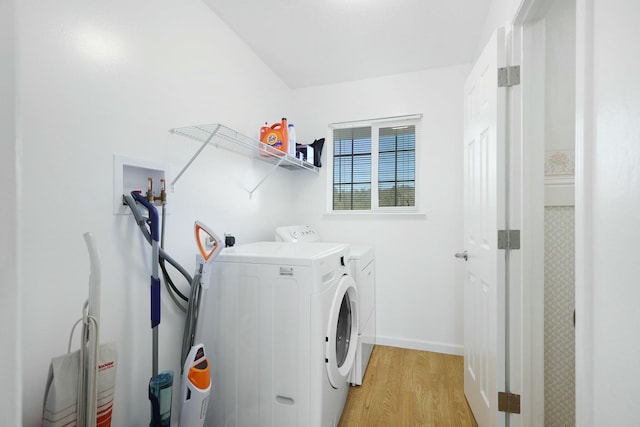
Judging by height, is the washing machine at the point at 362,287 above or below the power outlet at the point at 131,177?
below

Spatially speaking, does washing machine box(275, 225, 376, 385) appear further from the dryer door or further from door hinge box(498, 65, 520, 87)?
door hinge box(498, 65, 520, 87)

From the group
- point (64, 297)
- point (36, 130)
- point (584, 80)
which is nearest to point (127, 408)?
point (64, 297)

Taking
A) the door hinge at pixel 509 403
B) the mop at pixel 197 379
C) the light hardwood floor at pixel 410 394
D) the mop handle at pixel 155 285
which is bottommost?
the light hardwood floor at pixel 410 394

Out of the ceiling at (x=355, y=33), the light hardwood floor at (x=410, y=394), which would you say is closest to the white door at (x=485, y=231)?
the light hardwood floor at (x=410, y=394)

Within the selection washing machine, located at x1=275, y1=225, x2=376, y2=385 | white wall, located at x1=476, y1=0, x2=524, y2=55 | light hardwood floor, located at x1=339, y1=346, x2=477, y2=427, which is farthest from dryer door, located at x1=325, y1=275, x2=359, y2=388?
white wall, located at x1=476, y1=0, x2=524, y2=55

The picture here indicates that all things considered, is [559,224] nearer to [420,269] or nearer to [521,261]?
[521,261]

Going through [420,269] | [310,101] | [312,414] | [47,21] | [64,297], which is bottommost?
[312,414]

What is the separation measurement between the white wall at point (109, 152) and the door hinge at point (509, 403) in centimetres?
165

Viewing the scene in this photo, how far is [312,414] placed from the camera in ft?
4.16

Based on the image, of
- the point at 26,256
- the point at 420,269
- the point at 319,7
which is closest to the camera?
the point at 26,256

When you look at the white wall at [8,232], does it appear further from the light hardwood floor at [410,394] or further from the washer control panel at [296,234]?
the washer control panel at [296,234]

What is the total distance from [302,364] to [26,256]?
3.65 ft

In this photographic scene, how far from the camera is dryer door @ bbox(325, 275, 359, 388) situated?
4.46 feet

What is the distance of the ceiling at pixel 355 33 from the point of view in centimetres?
179
